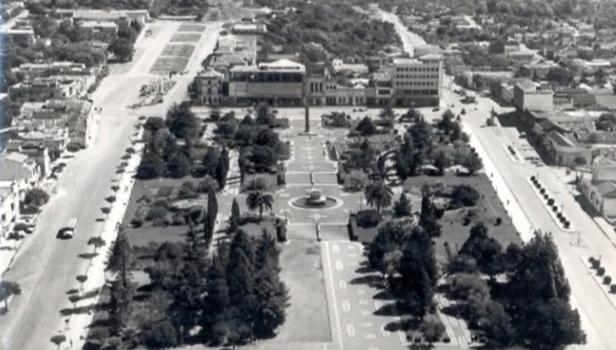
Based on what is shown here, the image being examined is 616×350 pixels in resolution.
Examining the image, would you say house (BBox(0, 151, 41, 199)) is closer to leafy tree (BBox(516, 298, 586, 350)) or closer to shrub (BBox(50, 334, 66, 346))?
shrub (BBox(50, 334, 66, 346))

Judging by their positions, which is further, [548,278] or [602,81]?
[602,81]

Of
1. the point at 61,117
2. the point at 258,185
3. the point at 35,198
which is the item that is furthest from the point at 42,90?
the point at 258,185

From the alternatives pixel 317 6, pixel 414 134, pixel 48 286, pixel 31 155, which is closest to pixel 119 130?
pixel 31 155

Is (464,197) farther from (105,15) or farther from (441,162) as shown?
(105,15)

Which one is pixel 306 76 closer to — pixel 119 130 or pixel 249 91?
pixel 249 91

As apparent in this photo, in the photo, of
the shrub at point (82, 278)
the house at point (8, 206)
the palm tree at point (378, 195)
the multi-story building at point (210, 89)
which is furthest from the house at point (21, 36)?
the shrub at point (82, 278)

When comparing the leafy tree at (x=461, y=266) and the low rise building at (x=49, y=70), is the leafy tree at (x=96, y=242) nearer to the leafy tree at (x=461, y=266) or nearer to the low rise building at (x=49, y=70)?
the leafy tree at (x=461, y=266)
